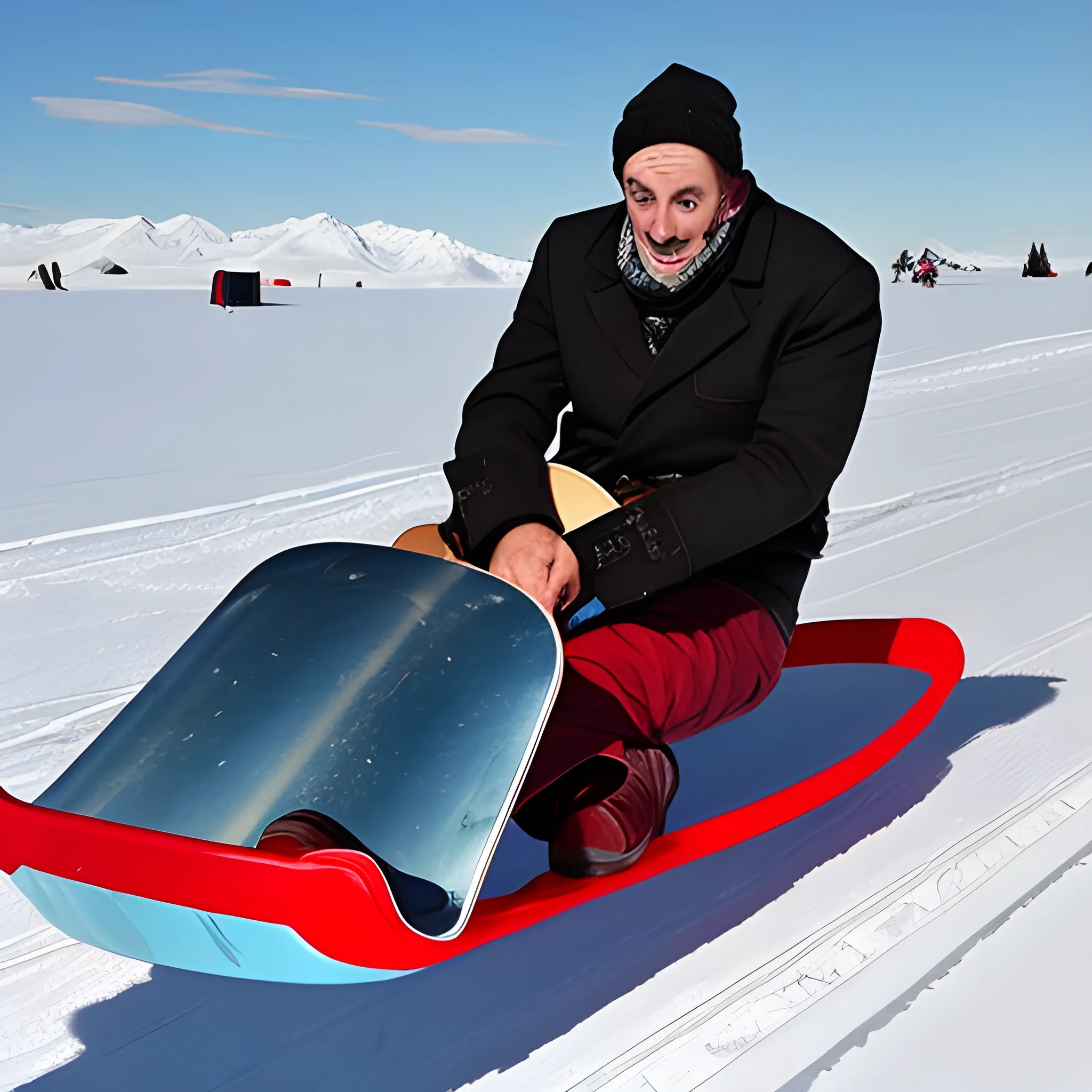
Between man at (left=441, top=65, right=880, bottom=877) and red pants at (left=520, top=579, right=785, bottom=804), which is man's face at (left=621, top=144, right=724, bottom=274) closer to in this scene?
man at (left=441, top=65, right=880, bottom=877)

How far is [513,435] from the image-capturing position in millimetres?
2084

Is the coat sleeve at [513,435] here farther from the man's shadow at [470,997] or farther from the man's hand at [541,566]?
the man's shadow at [470,997]

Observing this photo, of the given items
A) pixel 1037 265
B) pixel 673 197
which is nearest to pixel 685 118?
pixel 673 197

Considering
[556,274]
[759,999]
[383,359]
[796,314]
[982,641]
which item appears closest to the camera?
[759,999]

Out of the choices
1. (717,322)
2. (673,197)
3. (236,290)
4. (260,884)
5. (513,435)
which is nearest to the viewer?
(260,884)

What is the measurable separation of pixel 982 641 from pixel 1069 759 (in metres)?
0.74

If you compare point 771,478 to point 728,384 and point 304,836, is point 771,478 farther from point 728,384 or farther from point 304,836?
point 304,836

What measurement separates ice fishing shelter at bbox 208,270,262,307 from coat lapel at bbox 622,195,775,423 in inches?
538

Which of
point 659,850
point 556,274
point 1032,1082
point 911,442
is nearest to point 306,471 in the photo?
point 911,442

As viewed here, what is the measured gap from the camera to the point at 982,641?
3.14 m

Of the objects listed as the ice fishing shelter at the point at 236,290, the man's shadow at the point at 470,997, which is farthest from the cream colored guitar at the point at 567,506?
the ice fishing shelter at the point at 236,290

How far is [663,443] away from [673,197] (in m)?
0.40

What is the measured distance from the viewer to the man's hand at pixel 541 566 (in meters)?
1.73

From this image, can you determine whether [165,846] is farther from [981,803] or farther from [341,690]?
[981,803]
